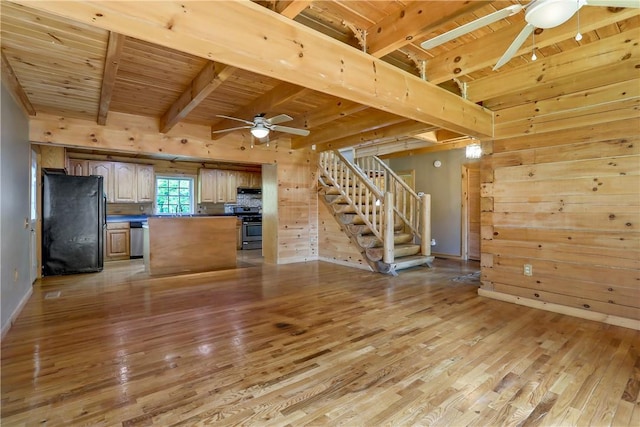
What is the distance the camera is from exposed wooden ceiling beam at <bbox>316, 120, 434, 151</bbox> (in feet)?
14.9

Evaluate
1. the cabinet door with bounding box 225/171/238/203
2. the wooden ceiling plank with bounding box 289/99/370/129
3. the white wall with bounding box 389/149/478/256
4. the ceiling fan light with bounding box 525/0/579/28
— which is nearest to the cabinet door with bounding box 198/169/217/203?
the cabinet door with bounding box 225/171/238/203

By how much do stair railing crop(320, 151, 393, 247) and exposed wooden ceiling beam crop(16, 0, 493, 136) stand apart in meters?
2.69

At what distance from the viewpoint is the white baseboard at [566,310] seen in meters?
3.03

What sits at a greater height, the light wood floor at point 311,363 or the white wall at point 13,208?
the white wall at point 13,208

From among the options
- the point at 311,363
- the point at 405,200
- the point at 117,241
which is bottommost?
the point at 311,363

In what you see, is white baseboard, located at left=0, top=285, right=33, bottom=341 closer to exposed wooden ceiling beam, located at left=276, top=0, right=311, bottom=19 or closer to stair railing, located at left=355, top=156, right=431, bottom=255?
exposed wooden ceiling beam, located at left=276, top=0, right=311, bottom=19

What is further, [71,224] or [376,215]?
[376,215]

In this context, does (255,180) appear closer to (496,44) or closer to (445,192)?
(445,192)

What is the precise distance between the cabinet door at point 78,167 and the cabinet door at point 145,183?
0.96 meters

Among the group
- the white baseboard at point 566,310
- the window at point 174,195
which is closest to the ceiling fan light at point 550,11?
the white baseboard at point 566,310

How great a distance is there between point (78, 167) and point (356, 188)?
19.1ft

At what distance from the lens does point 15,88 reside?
10.6ft

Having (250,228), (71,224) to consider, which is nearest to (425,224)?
(250,228)

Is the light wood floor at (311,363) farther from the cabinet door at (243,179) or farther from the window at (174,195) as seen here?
the cabinet door at (243,179)
